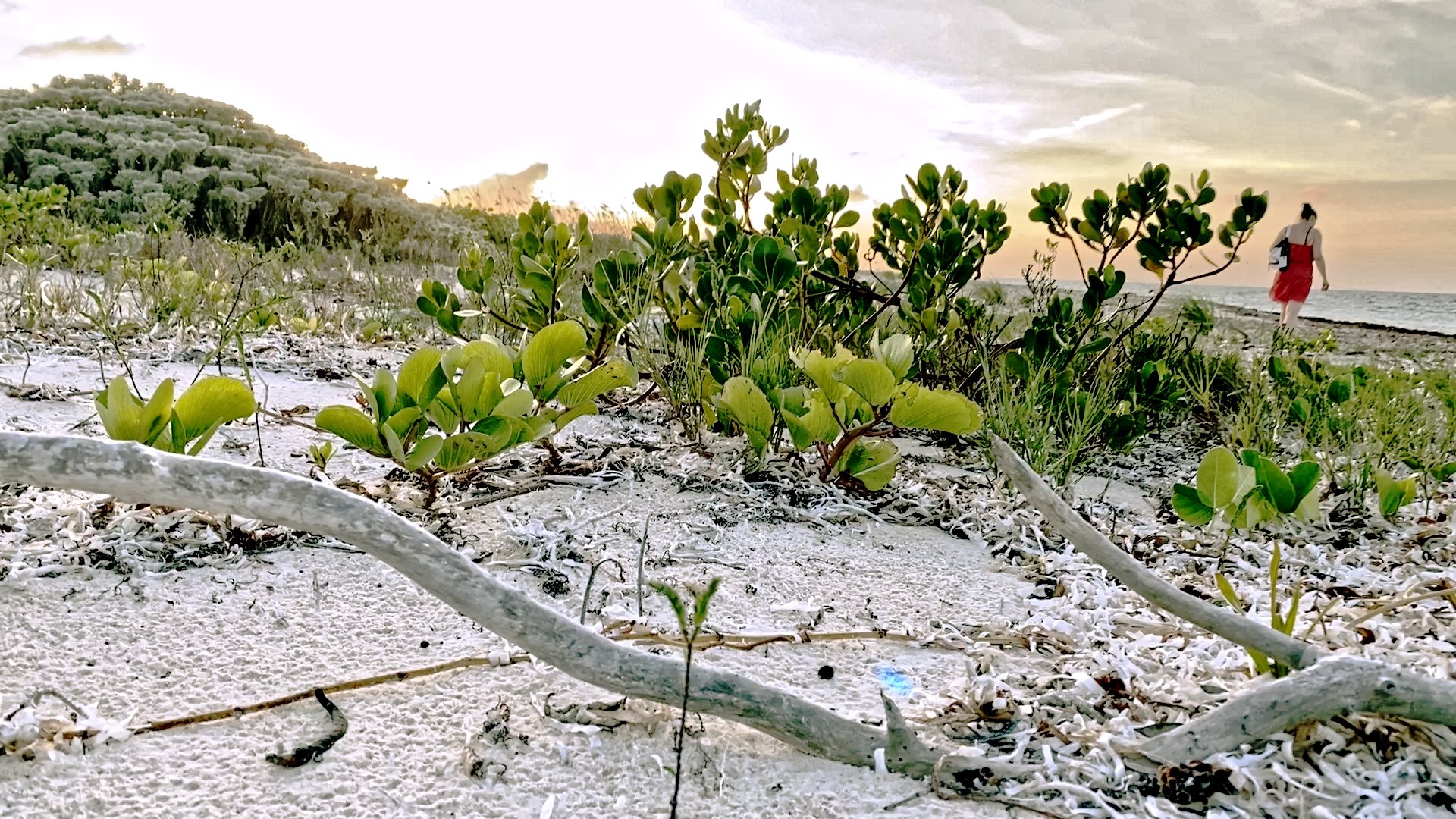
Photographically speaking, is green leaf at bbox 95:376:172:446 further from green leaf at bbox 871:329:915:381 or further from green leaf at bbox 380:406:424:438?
green leaf at bbox 871:329:915:381

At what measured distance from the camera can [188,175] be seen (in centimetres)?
1212

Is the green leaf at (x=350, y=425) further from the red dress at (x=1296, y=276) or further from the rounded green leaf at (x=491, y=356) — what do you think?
the red dress at (x=1296, y=276)

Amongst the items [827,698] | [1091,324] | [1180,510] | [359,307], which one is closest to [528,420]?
[827,698]

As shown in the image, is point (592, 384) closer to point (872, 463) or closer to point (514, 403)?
point (514, 403)

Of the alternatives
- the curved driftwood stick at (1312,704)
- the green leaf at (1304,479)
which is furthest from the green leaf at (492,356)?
the green leaf at (1304,479)

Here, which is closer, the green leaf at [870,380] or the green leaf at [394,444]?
the green leaf at [394,444]

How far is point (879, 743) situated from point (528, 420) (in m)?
1.15

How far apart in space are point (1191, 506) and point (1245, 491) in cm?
11

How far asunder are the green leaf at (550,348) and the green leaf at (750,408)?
0.38 metres

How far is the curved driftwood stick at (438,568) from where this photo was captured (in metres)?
1.04

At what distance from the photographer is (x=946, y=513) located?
7.75ft

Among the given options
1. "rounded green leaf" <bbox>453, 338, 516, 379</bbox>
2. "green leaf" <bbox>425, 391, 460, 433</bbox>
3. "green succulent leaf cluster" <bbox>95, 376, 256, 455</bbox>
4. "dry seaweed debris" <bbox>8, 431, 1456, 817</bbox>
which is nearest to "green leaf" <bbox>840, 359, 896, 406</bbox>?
"dry seaweed debris" <bbox>8, 431, 1456, 817</bbox>

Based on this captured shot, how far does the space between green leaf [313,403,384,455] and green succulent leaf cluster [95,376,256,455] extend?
0.44 ft

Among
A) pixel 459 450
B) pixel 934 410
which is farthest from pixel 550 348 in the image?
A: pixel 934 410
